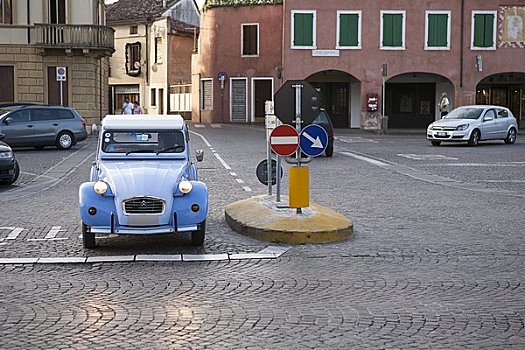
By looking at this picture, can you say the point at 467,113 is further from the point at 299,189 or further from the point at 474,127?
the point at 299,189

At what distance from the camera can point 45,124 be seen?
29.6 meters

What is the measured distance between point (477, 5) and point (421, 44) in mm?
3464

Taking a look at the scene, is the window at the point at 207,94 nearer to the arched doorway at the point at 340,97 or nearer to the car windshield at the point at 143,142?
the arched doorway at the point at 340,97

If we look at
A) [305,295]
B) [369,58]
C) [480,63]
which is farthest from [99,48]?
[305,295]

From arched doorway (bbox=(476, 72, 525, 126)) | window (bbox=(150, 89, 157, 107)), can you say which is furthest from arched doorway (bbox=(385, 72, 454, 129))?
window (bbox=(150, 89, 157, 107))

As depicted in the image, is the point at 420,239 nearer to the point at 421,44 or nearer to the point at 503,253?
the point at 503,253

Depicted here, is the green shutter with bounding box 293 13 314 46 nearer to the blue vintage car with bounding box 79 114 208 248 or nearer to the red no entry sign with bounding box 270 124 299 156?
the red no entry sign with bounding box 270 124 299 156

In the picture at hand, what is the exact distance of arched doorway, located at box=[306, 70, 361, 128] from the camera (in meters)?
48.4

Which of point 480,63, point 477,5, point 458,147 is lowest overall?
point 458,147

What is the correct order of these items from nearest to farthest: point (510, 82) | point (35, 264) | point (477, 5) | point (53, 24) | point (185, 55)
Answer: point (35, 264) → point (53, 24) → point (477, 5) → point (510, 82) → point (185, 55)

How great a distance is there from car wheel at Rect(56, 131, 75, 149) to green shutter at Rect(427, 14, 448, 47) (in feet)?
73.0

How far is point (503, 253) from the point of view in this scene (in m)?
10.3

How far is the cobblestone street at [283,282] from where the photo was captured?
261 inches

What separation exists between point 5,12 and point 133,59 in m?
30.3
